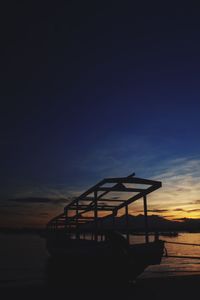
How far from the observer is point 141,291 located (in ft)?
41.9

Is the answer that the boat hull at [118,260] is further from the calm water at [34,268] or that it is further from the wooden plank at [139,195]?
the calm water at [34,268]

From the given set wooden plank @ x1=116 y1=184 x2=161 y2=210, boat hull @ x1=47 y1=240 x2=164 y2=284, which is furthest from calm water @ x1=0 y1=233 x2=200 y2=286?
wooden plank @ x1=116 y1=184 x2=161 y2=210

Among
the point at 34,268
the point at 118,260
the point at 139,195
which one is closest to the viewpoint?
the point at 118,260

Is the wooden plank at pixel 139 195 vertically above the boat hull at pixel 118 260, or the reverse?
the wooden plank at pixel 139 195

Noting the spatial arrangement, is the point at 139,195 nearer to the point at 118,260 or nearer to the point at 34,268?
the point at 118,260

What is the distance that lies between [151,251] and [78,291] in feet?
12.4

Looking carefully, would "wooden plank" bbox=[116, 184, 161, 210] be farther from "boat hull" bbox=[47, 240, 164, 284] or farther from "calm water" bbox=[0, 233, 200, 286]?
"calm water" bbox=[0, 233, 200, 286]

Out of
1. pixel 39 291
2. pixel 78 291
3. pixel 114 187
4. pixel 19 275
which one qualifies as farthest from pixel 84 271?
pixel 19 275

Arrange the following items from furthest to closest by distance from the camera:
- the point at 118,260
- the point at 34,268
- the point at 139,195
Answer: the point at 34,268
the point at 139,195
the point at 118,260

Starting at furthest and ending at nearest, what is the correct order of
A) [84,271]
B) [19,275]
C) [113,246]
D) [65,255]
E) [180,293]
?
[19,275], [65,255], [84,271], [113,246], [180,293]

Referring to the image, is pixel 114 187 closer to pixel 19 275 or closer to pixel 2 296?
pixel 2 296

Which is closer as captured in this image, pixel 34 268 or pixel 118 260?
pixel 118 260

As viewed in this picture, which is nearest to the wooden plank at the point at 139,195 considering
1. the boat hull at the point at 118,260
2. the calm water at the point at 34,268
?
the boat hull at the point at 118,260

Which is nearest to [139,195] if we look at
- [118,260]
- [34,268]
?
[118,260]
